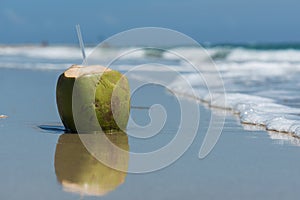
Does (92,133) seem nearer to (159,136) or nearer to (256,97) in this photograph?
(159,136)

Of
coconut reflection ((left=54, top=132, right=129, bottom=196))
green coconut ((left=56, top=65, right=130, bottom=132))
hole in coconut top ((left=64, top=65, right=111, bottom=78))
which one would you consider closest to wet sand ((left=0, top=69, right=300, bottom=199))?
coconut reflection ((left=54, top=132, right=129, bottom=196))

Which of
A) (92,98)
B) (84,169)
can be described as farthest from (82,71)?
(84,169)

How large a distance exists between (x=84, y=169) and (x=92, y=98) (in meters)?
1.47

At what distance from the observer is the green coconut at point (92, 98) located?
5.90 metres

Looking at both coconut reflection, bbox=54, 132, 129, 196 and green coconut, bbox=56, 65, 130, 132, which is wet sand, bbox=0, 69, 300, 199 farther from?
green coconut, bbox=56, 65, 130, 132

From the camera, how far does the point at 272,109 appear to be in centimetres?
820

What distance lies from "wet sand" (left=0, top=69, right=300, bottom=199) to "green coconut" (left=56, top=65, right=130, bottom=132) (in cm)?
22

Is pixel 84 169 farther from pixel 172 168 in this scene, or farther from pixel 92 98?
pixel 92 98

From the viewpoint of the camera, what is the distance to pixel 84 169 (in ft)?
14.8

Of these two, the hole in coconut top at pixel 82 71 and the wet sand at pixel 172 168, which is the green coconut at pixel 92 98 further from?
the wet sand at pixel 172 168

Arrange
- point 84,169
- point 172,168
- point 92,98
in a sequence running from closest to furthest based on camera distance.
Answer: point 84,169, point 172,168, point 92,98

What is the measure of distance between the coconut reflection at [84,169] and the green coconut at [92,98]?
26 centimetres

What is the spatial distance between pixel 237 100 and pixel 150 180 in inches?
205

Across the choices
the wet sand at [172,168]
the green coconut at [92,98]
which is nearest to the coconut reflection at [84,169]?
the wet sand at [172,168]
